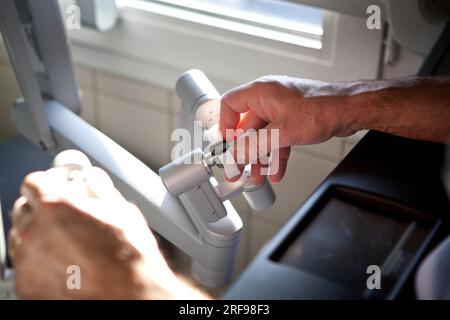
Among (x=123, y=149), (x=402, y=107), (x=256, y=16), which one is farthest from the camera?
(x=256, y=16)

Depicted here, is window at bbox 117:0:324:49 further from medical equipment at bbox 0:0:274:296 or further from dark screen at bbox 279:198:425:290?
dark screen at bbox 279:198:425:290

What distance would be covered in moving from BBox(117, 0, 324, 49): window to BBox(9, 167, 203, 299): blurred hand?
2.10ft

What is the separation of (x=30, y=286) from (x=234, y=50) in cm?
70

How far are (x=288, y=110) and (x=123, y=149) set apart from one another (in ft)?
1.09

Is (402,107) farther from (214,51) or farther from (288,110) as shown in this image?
(214,51)

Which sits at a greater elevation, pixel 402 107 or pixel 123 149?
pixel 402 107

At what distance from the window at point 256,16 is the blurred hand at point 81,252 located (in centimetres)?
64

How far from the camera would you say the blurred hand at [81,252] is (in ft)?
2.02

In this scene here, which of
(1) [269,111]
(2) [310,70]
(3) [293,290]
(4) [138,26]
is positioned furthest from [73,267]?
(4) [138,26]

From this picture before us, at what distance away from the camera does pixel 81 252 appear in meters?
0.62

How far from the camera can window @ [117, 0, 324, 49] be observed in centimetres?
121

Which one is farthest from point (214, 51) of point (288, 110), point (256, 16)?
point (288, 110)

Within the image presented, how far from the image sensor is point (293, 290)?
0.55m
